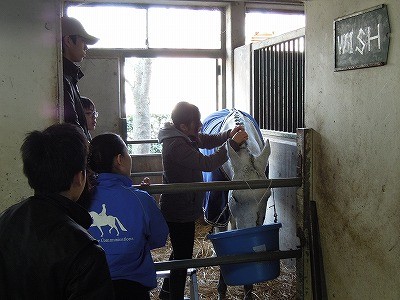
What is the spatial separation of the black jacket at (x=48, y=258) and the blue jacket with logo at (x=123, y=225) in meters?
0.64

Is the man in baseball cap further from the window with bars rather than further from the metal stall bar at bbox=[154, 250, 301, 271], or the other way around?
the window with bars

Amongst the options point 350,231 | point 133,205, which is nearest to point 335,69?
point 350,231

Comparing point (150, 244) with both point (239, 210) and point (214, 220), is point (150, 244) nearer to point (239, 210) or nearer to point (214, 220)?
point (239, 210)

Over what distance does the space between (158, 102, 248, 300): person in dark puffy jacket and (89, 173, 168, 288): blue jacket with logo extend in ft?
2.58

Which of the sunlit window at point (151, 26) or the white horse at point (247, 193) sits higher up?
the sunlit window at point (151, 26)

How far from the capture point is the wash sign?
188 cm

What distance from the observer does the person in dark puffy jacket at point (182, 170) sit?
2.57 m

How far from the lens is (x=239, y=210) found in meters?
2.79

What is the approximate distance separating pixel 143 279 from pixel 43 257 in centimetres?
79

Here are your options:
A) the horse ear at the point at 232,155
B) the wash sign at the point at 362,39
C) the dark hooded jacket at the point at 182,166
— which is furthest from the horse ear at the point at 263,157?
the wash sign at the point at 362,39

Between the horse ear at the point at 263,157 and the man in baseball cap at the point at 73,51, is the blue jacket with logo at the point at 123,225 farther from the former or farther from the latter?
the horse ear at the point at 263,157

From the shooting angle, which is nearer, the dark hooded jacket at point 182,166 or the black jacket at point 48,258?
the black jacket at point 48,258

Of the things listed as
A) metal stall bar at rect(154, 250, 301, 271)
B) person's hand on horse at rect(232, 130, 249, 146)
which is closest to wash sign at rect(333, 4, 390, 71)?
person's hand on horse at rect(232, 130, 249, 146)

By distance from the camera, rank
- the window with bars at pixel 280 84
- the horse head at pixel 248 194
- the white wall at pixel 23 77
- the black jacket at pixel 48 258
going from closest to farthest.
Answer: the black jacket at pixel 48 258
the white wall at pixel 23 77
the horse head at pixel 248 194
the window with bars at pixel 280 84
